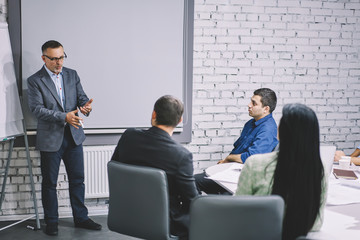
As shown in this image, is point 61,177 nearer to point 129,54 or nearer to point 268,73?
point 129,54

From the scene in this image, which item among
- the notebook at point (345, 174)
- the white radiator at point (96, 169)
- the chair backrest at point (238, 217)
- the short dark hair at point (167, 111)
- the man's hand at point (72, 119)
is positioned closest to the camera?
the chair backrest at point (238, 217)

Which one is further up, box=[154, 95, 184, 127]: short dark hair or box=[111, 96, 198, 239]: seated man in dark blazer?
box=[154, 95, 184, 127]: short dark hair

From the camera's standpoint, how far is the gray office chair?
1705 millimetres

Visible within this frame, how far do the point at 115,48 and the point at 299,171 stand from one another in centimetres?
246

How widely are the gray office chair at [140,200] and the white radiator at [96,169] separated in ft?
5.18

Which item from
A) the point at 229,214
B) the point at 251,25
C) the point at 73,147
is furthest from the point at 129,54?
the point at 229,214

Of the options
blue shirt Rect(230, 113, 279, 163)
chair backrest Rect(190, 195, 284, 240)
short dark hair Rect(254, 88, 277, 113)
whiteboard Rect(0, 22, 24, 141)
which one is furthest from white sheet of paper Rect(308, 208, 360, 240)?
whiteboard Rect(0, 22, 24, 141)

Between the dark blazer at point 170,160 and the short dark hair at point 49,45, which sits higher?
the short dark hair at point 49,45

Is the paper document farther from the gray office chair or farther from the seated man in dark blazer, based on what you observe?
the gray office chair

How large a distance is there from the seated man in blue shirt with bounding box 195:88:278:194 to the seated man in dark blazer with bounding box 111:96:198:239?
1.01 m

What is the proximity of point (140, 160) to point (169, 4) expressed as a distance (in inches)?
83.7

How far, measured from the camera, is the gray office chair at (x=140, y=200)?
5.59 feet

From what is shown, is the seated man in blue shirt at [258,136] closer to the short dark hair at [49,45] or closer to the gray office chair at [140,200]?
the gray office chair at [140,200]

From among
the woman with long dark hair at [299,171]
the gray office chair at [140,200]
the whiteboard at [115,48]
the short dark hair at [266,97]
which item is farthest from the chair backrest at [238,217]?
the whiteboard at [115,48]
